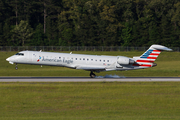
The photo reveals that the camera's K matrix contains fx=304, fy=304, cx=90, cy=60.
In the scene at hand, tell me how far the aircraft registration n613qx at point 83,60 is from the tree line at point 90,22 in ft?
175

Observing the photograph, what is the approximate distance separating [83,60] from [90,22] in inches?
2350

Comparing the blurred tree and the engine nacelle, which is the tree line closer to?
the blurred tree

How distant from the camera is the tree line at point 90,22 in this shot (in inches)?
3696

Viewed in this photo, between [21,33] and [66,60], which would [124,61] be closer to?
[66,60]

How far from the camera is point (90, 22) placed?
97.3m
